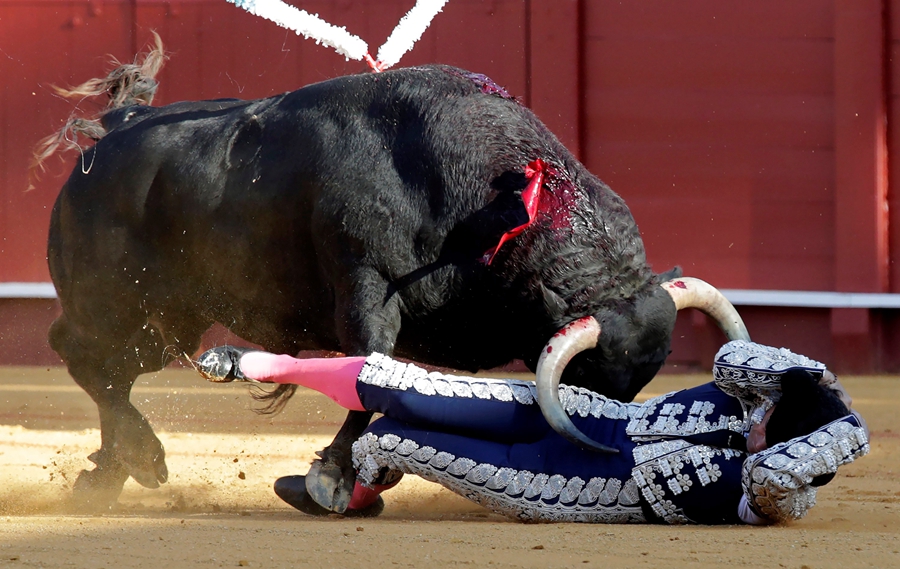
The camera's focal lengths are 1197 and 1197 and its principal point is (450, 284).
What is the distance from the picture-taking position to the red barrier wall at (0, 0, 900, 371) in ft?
18.3

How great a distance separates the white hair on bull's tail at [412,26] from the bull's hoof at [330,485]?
353cm

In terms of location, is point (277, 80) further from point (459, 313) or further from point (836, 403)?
point (836, 403)

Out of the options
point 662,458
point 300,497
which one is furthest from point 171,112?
point 662,458

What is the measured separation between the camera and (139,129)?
3566mm

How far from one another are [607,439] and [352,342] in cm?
68

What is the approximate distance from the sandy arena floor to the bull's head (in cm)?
41

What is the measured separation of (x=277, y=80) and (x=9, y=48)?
1406mm

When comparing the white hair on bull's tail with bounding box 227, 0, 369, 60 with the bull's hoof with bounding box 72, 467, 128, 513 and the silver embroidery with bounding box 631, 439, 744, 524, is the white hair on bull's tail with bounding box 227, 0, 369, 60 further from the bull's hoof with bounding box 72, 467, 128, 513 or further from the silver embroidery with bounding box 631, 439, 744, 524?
the silver embroidery with bounding box 631, 439, 744, 524

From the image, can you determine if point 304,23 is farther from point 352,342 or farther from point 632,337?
point 632,337

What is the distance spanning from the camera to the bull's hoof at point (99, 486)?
11.2 ft

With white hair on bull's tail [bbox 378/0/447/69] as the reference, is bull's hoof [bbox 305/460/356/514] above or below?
below

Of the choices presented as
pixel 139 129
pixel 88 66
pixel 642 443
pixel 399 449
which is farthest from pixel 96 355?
pixel 88 66

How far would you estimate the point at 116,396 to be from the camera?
3.73m

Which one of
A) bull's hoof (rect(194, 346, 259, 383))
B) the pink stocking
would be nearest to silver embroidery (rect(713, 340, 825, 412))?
the pink stocking
